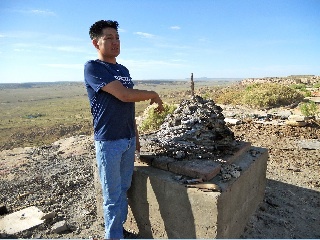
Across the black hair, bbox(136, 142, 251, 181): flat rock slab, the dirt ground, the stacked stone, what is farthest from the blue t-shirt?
the dirt ground

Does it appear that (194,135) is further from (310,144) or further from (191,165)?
(310,144)

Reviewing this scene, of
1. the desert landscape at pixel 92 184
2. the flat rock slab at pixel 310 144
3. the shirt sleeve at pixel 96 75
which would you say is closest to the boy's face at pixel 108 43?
the shirt sleeve at pixel 96 75

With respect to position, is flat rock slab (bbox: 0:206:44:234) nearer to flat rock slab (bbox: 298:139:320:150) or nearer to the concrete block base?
the concrete block base

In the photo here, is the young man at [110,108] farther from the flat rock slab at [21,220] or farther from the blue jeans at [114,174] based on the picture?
the flat rock slab at [21,220]

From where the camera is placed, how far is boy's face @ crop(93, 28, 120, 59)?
9.50ft

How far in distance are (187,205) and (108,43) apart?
1.92 m

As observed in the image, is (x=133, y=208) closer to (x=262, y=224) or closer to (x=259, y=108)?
(x=262, y=224)

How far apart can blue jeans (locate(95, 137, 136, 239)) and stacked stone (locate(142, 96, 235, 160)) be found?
0.70 meters

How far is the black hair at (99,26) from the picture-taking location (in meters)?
2.90

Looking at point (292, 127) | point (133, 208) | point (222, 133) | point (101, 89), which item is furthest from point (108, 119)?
point (292, 127)

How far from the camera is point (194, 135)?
12.4ft

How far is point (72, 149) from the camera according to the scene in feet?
29.3

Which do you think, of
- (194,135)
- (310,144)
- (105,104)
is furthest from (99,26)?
(310,144)

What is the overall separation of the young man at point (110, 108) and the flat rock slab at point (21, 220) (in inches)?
71.7
